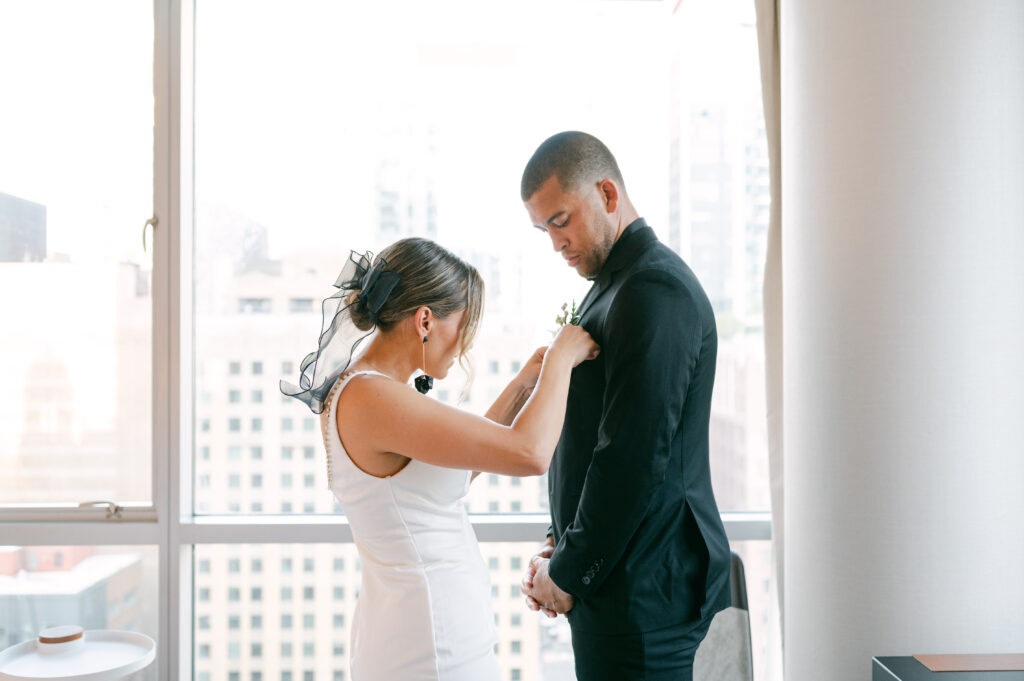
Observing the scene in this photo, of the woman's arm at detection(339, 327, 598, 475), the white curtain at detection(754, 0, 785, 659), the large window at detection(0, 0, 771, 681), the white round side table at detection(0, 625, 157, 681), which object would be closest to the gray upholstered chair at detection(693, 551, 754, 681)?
the white curtain at detection(754, 0, 785, 659)

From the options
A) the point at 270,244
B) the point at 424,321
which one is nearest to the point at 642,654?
the point at 424,321

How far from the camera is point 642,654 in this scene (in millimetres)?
1445

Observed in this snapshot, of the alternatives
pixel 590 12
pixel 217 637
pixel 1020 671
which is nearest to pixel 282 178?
pixel 590 12

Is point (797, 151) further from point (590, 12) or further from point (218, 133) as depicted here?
point (218, 133)

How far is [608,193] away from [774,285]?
800 mm

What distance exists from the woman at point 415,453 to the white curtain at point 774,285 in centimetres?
98

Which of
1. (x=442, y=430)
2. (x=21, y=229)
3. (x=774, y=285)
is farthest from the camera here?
(x=21, y=229)

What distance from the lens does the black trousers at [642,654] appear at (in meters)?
1.45

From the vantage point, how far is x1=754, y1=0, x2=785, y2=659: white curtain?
6.95 feet

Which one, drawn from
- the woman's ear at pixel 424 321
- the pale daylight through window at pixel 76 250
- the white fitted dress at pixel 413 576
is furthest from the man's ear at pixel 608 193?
the pale daylight through window at pixel 76 250

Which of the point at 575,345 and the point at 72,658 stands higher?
the point at 575,345

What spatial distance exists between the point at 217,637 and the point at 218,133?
167 centimetres

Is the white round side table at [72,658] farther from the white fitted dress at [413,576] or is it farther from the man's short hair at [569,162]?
the man's short hair at [569,162]

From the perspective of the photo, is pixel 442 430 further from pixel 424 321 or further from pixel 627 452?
pixel 627 452
